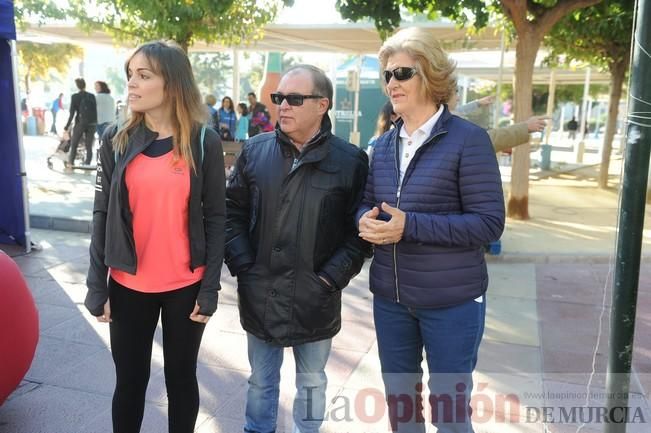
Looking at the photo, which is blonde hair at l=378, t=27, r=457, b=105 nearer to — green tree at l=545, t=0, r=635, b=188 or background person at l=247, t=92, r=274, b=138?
green tree at l=545, t=0, r=635, b=188

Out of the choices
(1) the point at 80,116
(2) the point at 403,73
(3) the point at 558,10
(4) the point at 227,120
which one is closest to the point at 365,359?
(2) the point at 403,73

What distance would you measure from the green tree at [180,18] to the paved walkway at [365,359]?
12.8 ft

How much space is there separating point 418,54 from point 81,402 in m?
2.71

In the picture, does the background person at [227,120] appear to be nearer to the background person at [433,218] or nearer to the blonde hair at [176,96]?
the blonde hair at [176,96]

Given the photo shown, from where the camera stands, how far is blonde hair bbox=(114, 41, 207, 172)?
2314 millimetres

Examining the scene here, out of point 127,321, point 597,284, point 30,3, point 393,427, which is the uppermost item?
point 30,3

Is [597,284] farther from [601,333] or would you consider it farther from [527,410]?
[527,410]

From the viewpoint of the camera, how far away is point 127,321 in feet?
7.91

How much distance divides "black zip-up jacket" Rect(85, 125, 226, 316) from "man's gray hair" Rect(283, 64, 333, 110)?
47cm

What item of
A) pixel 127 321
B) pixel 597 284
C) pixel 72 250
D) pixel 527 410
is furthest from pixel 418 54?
pixel 72 250

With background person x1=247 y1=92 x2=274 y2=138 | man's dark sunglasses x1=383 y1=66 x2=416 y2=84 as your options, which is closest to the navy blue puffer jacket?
man's dark sunglasses x1=383 y1=66 x2=416 y2=84

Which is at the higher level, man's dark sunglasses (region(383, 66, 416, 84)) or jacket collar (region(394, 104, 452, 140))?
man's dark sunglasses (region(383, 66, 416, 84))

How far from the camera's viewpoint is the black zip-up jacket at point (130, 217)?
7.59 ft

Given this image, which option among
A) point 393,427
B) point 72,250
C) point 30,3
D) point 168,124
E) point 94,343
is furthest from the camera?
point 30,3
